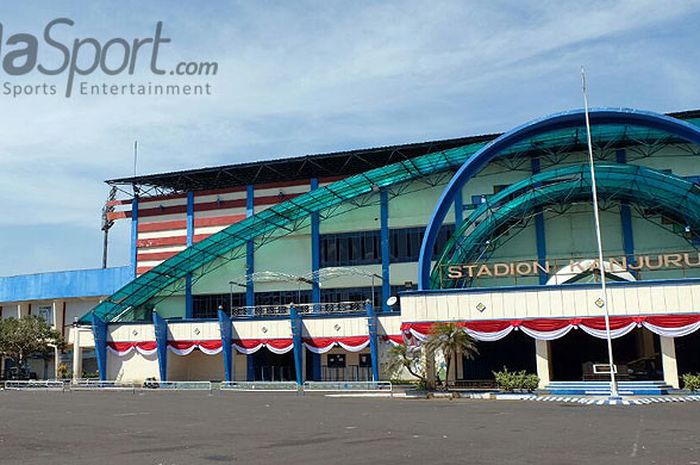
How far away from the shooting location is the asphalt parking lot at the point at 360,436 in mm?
14172

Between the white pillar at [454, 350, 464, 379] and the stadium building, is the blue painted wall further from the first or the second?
the white pillar at [454, 350, 464, 379]

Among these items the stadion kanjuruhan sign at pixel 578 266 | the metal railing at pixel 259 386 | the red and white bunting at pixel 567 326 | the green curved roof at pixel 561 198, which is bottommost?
the metal railing at pixel 259 386

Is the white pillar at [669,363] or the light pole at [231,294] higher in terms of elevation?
the light pole at [231,294]

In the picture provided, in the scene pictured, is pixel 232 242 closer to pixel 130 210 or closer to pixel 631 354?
pixel 130 210

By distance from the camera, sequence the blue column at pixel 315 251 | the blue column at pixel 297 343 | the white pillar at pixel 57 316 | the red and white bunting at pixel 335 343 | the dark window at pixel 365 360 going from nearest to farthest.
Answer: the red and white bunting at pixel 335 343 < the blue column at pixel 297 343 < the dark window at pixel 365 360 < the blue column at pixel 315 251 < the white pillar at pixel 57 316

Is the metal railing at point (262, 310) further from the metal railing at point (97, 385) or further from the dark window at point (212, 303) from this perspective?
the metal railing at point (97, 385)

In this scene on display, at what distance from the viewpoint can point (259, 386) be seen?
171ft

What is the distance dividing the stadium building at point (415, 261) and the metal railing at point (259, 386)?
2709 millimetres

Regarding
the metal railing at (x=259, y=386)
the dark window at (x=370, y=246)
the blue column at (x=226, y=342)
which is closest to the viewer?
the metal railing at (x=259, y=386)

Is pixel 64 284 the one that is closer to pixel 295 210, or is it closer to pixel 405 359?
pixel 295 210

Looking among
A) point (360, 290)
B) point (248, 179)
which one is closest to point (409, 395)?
point (360, 290)

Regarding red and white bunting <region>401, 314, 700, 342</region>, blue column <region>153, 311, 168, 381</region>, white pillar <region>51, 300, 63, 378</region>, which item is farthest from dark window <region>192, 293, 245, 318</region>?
red and white bunting <region>401, 314, 700, 342</region>

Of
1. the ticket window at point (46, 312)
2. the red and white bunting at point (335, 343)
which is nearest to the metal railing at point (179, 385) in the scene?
the red and white bunting at point (335, 343)

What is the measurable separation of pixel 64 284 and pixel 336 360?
3184cm
